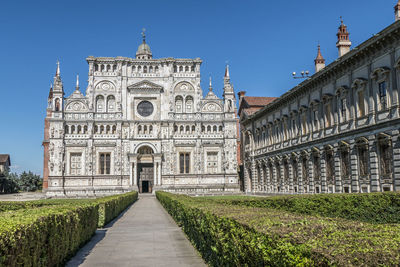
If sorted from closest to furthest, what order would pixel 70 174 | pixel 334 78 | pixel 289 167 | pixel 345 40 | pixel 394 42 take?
pixel 394 42
pixel 334 78
pixel 345 40
pixel 289 167
pixel 70 174

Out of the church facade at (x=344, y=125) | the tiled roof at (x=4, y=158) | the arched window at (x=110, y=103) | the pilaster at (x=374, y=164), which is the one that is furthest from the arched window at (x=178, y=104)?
the tiled roof at (x=4, y=158)

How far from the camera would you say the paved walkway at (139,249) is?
12469mm

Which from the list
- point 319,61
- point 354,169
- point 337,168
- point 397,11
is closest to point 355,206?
point 354,169

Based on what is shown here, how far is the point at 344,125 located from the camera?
3075 cm

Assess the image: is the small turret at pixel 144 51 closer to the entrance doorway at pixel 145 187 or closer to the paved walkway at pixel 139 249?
the entrance doorway at pixel 145 187

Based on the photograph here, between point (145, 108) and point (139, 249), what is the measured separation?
55.9 meters

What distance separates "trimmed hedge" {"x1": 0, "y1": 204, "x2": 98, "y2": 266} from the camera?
7.44m

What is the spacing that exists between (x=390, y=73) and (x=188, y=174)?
Result: 45645 mm

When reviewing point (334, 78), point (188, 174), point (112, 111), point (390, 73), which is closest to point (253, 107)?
point (188, 174)

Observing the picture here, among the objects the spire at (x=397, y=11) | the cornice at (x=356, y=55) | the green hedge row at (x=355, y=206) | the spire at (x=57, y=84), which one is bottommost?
the green hedge row at (x=355, y=206)

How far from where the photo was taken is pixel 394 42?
80.4 ft

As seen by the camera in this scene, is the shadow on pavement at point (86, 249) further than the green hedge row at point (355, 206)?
No

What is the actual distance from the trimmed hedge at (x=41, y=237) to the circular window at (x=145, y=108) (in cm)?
5403

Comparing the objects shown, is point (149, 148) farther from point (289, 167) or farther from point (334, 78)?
point (334, 78)
